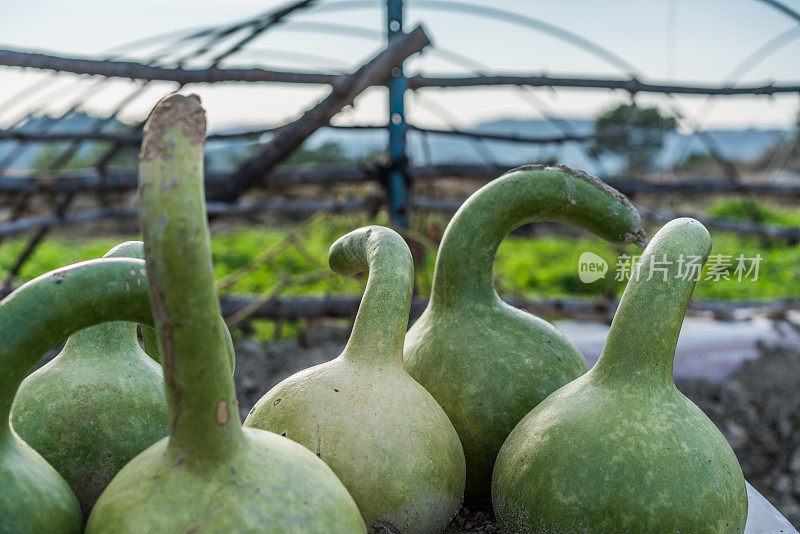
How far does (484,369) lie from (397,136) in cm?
184

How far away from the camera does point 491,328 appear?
1.20m

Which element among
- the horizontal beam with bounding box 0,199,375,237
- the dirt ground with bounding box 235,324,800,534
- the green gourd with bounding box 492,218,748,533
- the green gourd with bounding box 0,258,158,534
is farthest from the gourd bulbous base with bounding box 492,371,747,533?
the dirt ground with bounding box 235,324,800,534

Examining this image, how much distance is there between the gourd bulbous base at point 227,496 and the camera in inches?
27.2

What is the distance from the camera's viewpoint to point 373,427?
3.07 feet

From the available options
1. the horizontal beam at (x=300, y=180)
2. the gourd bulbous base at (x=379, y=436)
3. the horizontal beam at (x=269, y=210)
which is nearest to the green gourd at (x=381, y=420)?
the gourd bulbous base at (x=379, y=436)

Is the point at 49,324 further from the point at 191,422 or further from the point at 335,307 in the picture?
the point at 335,307

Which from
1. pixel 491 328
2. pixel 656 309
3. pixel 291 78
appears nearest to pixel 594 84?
pixel 291 78

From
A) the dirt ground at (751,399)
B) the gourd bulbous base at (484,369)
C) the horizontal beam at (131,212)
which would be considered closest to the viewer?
the gourd bulbous base at (484,369)

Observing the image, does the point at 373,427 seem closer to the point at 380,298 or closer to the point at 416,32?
the point at 380,298

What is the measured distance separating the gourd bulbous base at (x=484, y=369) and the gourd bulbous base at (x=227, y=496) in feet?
1.28

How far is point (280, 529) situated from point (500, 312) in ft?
2.07

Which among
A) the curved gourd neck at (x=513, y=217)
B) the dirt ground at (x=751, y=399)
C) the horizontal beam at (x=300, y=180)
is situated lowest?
the dirt ground at (x=751, y=399)

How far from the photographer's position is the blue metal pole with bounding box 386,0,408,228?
9.19 ft

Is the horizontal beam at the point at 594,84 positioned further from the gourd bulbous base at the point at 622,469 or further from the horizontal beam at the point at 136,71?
the gourd bulbous base at the point at 622,469
